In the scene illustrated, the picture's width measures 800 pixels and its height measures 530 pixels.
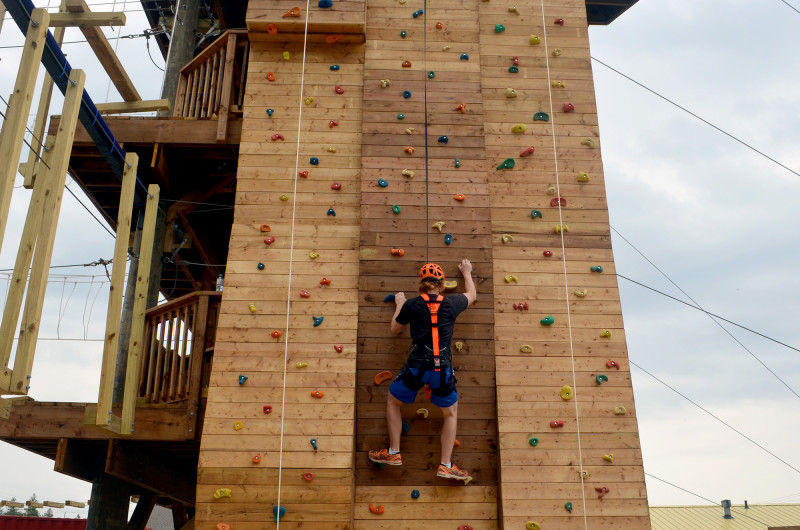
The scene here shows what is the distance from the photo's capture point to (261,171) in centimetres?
690

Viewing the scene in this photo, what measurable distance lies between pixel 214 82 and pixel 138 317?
9.46 feet

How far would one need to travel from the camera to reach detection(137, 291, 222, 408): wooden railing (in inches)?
275

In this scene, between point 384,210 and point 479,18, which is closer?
point 384,210

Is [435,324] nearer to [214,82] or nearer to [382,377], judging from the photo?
[382,377]

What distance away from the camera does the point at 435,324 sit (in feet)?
18.5

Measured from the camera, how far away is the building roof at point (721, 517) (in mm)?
16734

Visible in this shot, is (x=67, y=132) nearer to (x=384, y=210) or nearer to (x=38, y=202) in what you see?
(x=38, y=202)

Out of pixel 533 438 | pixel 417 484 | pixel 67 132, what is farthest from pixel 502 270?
pixel 67 132

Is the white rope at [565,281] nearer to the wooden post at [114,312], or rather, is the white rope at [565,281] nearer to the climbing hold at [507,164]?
the climbing hold at [507,164]

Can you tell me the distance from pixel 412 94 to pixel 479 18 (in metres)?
1.26

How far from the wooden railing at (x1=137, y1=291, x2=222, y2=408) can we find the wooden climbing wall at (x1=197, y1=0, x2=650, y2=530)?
0.92 metres

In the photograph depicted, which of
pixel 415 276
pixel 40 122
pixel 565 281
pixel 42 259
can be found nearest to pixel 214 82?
pixel 40 122

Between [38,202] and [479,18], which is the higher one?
[479,18]

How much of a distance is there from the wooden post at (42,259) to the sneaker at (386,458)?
2640 mm
